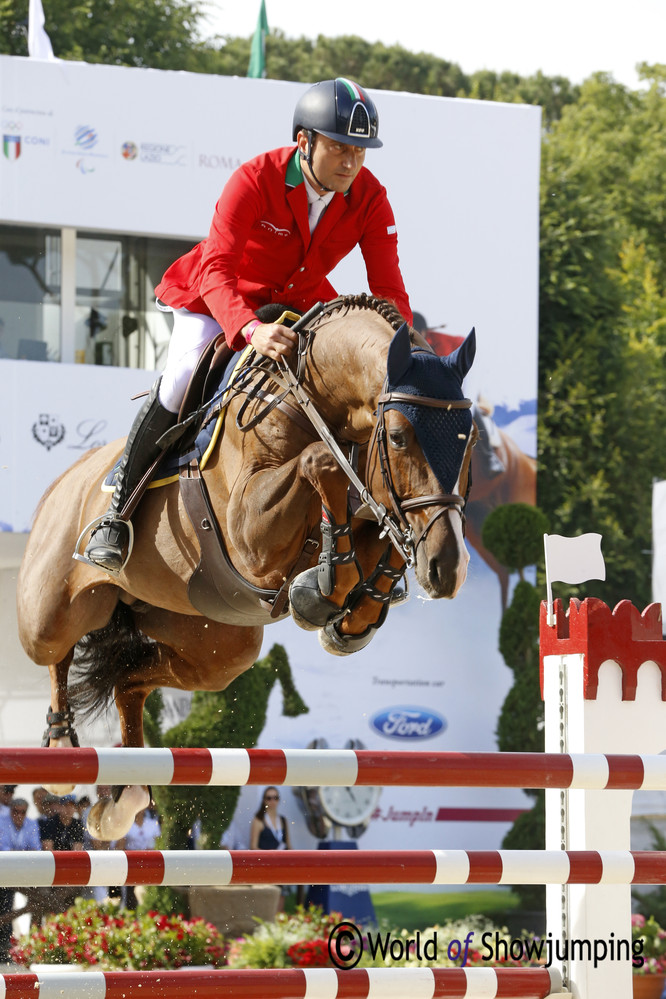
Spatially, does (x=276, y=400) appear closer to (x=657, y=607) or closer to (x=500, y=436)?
(x=657, y=607)

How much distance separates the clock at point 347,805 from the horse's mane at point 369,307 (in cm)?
892

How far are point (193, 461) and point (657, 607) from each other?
1770 mm

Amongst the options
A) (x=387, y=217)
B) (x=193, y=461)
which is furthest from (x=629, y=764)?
(x=387, y=217)

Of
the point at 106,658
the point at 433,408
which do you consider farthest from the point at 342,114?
the point at 106,658

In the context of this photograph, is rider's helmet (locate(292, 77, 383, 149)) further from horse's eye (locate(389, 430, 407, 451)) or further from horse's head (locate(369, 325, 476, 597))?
horse's eye (locate(389, 430, 407, 451))

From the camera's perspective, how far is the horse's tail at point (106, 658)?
499 cm

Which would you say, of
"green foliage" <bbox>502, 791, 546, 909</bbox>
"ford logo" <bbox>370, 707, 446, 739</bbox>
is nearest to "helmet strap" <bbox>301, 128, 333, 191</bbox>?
"ford logo" <bbox>370, 707, 446, 739</bbox>

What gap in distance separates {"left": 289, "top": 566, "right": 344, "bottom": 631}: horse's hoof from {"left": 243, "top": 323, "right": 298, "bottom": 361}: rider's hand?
68cm

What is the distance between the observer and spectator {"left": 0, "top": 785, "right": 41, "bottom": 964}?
26.7 feet

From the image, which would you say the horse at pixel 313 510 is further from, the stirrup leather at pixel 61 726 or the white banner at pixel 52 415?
the white banner at pixel 52 415

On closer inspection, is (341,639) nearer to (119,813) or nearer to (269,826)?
(119,813)

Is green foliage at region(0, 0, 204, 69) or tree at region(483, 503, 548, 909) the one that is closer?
tree at region(483, 503, 548, 909)

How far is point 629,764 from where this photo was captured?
323 centimetres
